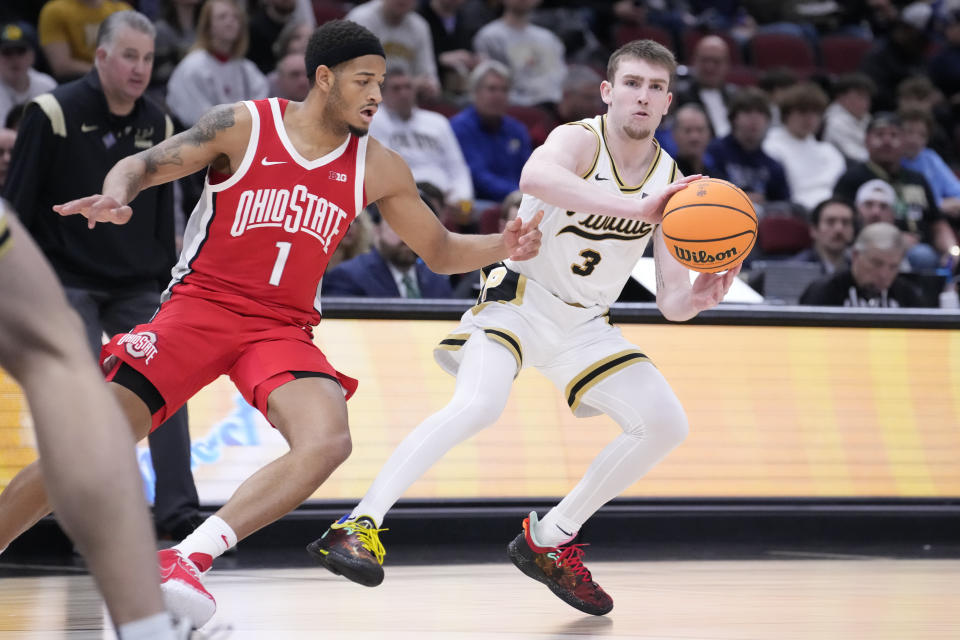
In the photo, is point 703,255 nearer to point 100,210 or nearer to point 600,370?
point 600,370

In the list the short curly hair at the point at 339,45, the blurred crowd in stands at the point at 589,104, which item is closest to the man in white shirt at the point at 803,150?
the blurred crowd in stands at the point at 589,104

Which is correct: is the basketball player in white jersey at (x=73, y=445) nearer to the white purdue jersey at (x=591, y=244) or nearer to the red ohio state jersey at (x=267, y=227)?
the red ohio state jersey at (x=267, y=227)

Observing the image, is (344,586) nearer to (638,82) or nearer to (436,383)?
(436,383)

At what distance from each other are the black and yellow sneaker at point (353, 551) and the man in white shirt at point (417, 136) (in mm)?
5880

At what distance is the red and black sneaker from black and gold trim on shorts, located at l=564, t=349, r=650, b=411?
58cm

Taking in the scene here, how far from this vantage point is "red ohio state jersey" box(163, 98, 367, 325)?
477 cm

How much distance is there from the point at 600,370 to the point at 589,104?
619 centimetres

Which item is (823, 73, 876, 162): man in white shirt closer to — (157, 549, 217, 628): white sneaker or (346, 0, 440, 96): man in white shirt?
(346, 0, 440, 96): man in white shirt

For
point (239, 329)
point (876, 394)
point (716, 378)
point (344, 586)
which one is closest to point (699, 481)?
point (716, 378)

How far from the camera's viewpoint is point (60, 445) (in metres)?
2.38

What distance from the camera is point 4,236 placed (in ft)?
7.75

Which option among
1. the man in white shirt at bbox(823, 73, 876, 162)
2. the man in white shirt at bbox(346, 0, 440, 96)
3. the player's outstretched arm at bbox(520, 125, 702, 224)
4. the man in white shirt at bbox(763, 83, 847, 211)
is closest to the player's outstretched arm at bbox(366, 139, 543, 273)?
the player's outstretched arm at bbox(520, 125, 702, 224)

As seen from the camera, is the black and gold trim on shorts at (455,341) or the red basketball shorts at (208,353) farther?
the black and gold trim on shorts at (455,341)

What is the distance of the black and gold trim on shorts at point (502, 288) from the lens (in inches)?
213
